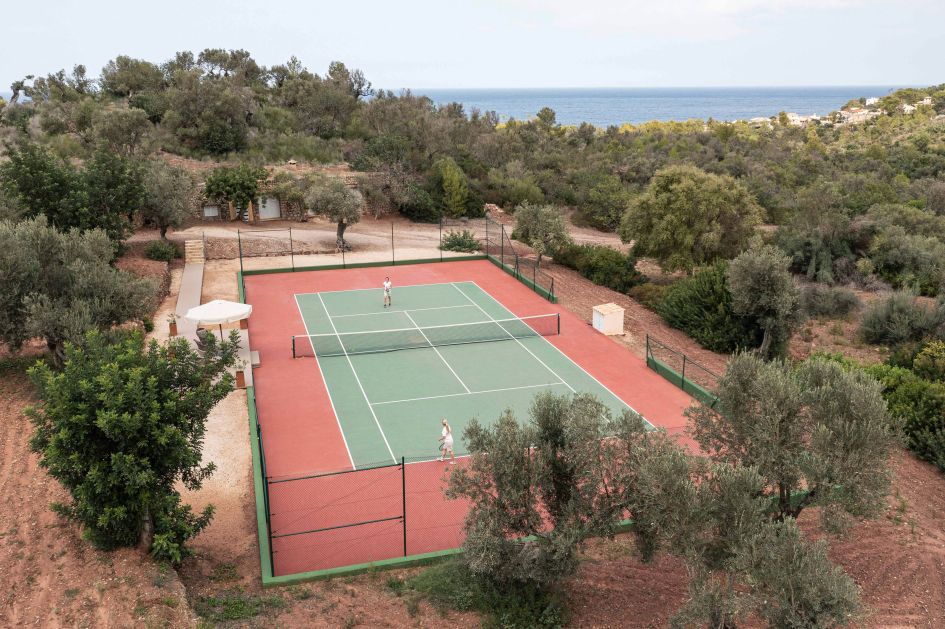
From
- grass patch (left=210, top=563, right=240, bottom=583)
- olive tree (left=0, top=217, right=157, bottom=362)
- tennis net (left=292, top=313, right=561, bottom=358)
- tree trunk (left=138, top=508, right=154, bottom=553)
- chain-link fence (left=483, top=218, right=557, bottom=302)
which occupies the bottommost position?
grass patch (left=210, top=563, right=240, bottom=583)

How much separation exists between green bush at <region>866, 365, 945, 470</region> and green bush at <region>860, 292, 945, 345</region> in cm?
637

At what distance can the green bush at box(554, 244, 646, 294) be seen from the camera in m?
32.0

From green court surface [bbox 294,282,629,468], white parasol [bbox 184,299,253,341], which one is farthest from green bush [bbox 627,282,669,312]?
white parasol [bbox 184,299,253,341]

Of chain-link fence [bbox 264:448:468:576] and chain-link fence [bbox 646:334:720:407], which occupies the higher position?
chain-link fence [bbox 646:334:720:407]

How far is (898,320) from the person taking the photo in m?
24.3

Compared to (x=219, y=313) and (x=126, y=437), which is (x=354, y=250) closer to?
(x=219, y=313)

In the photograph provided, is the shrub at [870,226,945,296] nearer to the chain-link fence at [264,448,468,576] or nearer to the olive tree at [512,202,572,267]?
the olive tree at [512,202,572,267]

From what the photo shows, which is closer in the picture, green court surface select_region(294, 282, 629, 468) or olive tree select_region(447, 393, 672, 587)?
olive tree select_region(447, 393, 672, 587)

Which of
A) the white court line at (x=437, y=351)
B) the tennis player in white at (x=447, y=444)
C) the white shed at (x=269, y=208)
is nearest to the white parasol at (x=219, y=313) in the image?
the white court line at (x=437, y=351)

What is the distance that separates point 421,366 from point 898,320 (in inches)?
591

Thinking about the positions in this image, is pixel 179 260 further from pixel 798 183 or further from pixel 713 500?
pixel 798 183

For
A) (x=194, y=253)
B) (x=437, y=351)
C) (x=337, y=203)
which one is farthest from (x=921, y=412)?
(x=194, y=253)

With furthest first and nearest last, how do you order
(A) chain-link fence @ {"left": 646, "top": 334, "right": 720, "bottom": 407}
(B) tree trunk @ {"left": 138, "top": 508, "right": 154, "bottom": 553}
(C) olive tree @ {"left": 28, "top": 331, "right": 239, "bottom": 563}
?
(A) chain-link fence @ {"left": 646, "top": 334, "right": 720, "bottom": 407}
(B) tree trunk @ {"left": 138, "top": 508, "right": 154, "bottom": 553}
(C) olive tree @ {"left": 28, "top": 331, "right": 239, "bottom": 563}

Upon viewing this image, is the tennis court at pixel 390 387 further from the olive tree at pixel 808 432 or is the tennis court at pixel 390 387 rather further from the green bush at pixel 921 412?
the olive tree at pixel 808 432
